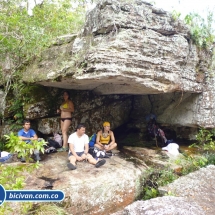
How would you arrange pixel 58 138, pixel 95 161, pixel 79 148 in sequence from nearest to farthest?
pixel 95 161 → pixel 79 148 → pixel 58 138

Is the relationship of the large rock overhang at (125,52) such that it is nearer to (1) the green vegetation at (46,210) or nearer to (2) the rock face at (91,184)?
(2) the rock face at (91,184)

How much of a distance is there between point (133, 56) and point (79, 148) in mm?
2660

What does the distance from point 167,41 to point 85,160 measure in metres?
3.80

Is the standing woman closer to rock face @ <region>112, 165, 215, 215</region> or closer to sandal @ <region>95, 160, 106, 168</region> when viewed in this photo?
sandal @ <region>95, 160, 106, 168</region>

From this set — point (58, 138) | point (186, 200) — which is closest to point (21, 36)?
point (58, 138)

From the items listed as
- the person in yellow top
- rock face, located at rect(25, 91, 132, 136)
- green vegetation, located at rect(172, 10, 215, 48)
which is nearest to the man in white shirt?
the person in yellow top

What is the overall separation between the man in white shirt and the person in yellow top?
2.12 feet

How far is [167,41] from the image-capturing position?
214 inches

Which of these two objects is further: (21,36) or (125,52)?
(21,36)

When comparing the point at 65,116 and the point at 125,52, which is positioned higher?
the point at 125,52

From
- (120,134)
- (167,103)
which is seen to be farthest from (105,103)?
(167,103)

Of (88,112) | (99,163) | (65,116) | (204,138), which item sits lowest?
(99,163)

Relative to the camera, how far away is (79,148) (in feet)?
16.9

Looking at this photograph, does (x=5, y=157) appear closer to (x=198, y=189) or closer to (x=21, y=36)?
(x=21, y=36)
